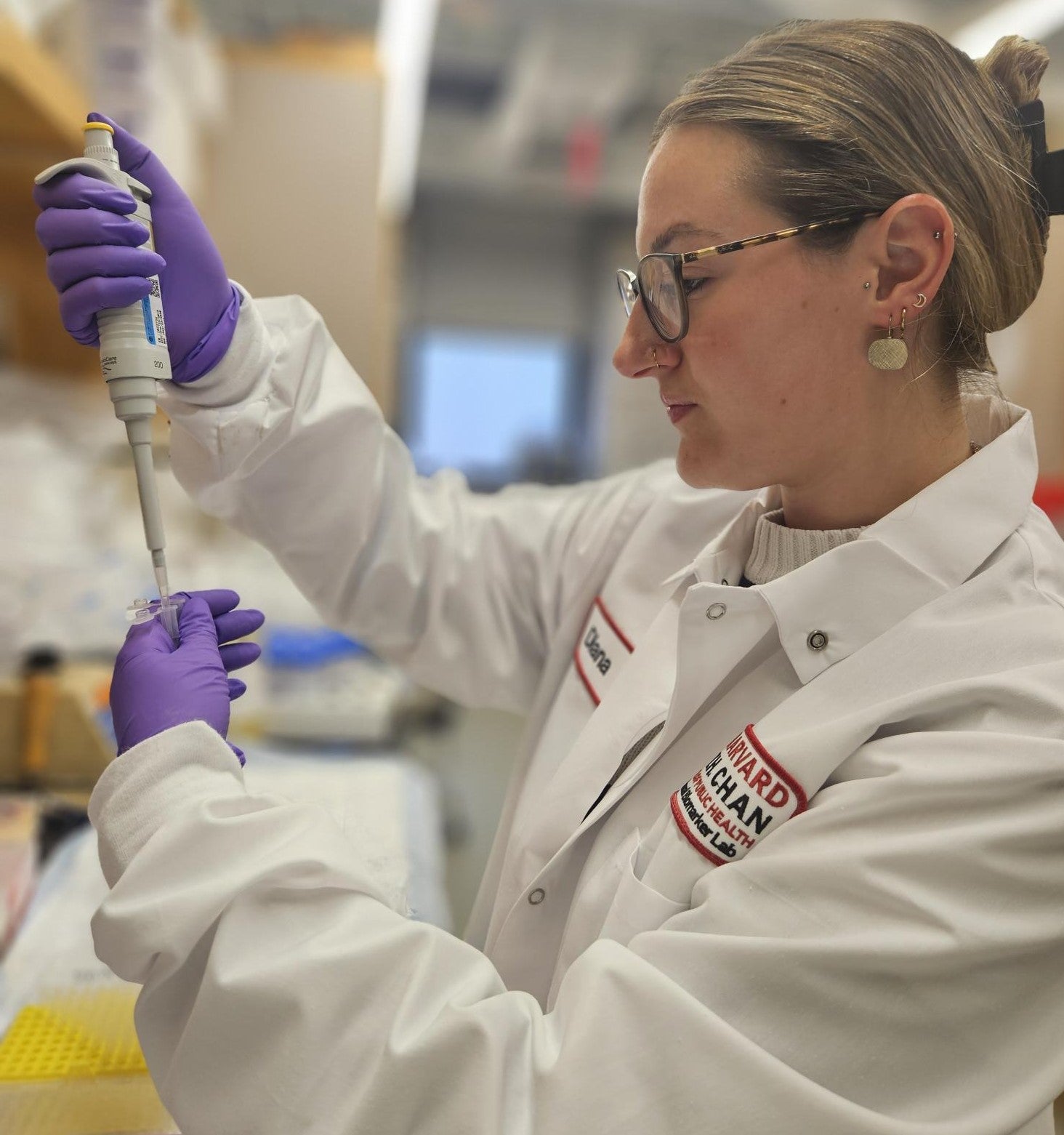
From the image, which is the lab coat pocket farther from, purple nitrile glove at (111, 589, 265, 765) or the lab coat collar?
purple nitrile glove at (111, 589, 265, 765)

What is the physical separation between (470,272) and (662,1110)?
7652mm

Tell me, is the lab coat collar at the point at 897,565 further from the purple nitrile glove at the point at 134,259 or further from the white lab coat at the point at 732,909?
the purple nitrile glove at the point at 134,259

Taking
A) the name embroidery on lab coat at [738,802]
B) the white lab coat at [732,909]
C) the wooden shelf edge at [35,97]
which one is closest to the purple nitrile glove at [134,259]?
the white lab coat at [732,909]

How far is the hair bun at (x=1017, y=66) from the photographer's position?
0.90 m

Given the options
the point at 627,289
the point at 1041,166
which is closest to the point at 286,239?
the point at 627,289

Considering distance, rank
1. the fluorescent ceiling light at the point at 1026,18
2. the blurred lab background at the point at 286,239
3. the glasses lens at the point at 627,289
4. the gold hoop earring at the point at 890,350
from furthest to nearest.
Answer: the fluorescent ceiling light at the point at 1026,18 < the blurred lab background at the point at 286,239 < the glasses lens at the point at 627,289 < the gold hoop earring at the point at 890,350

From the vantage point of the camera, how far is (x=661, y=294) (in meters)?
0.90

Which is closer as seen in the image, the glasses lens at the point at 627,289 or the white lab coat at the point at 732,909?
the white lab coat at the point at 732,909

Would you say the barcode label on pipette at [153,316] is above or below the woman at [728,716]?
above

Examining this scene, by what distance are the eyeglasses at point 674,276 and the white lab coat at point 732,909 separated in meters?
0.24

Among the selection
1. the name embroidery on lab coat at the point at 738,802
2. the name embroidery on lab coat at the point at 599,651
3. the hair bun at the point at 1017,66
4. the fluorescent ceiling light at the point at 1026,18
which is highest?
the fluorescent ceiling light at the point at 1026,18

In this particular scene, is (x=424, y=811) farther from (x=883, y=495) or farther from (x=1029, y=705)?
(x=1029, y=705)

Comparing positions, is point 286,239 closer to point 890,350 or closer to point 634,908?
point 890,350

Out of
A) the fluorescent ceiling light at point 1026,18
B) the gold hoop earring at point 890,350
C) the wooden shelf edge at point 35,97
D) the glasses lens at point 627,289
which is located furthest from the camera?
the fluorescent ceiling light at point 1026,18
